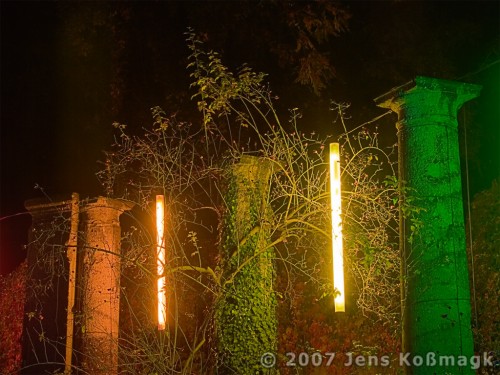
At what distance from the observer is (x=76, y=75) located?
16547mm

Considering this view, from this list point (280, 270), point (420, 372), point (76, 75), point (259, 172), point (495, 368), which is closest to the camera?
point (420, 372)

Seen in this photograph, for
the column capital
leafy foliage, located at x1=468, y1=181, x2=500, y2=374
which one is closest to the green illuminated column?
the column capital

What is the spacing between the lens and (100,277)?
34.4 ft

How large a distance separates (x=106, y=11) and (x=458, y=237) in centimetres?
1022

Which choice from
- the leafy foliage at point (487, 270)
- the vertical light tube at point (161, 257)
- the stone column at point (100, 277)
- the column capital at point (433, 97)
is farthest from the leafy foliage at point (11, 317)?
the column capital at point (433, 97)

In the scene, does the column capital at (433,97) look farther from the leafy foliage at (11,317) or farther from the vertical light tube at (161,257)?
the leafy foliage at (11,317)

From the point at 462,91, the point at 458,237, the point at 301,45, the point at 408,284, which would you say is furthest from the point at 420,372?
the point at 301,45

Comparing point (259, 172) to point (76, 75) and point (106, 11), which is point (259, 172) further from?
point (76, 75)

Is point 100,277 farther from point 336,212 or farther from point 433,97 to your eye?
point 433,97

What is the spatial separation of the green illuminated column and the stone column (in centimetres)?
454

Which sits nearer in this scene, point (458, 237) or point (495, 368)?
point (458, 237)

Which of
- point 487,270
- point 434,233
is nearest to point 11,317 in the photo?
point 487,270

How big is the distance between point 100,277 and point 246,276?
266 centimetres

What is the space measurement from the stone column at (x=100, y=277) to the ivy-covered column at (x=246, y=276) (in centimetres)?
187
